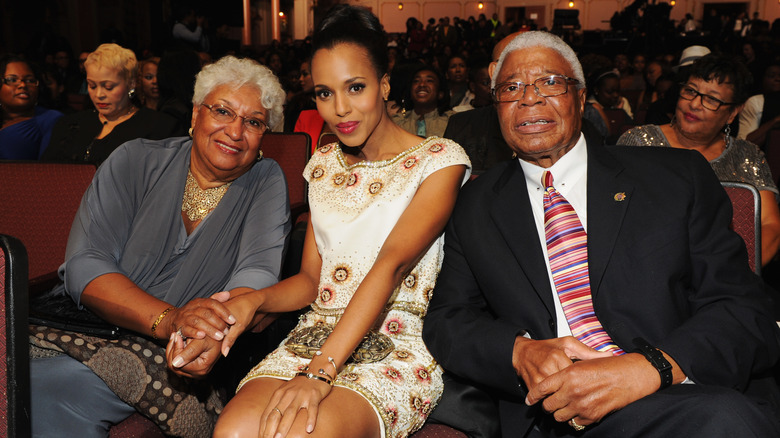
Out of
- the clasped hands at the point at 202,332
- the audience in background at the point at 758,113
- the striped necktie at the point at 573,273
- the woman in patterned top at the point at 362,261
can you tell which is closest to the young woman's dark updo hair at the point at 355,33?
the woman in patterned top at the point at 362,261

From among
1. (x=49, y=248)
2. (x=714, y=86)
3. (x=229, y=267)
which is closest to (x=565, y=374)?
(x=229, y=267)

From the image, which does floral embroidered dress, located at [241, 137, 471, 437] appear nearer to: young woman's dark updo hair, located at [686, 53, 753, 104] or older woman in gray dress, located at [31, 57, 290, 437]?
Result: older woman in gray dress, located at [31, 57, 290, 437]

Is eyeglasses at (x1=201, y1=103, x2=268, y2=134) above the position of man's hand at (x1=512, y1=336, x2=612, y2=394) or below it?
above

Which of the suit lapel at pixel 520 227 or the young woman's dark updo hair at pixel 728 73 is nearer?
the suit lapel at pixel 520 227

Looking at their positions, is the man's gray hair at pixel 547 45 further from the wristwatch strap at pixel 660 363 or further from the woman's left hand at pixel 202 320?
the woman's left hand at pixel 202 320

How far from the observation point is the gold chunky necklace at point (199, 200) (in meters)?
2.26

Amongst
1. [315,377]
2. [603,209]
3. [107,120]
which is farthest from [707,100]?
[107,120]

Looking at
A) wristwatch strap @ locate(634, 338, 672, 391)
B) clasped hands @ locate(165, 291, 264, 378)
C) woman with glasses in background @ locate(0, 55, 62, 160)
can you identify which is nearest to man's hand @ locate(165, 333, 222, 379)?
clasped hands @ locate(165, 291, 264, 378)

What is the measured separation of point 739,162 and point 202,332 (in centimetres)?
248

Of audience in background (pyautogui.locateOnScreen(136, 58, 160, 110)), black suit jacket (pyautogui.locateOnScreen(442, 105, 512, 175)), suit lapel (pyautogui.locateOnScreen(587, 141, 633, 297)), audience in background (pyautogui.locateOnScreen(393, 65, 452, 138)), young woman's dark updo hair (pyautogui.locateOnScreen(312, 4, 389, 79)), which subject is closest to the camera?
suit lapel (pyautogui.locateOnScreen(587, 141, 633, 297))

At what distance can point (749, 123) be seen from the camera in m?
5.74

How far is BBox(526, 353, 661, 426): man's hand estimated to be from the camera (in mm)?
1481

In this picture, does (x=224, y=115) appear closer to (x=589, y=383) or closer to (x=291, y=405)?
(x=291, y=405)

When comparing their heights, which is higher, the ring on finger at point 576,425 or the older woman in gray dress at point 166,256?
the older woman in gray dress at point 166,256
